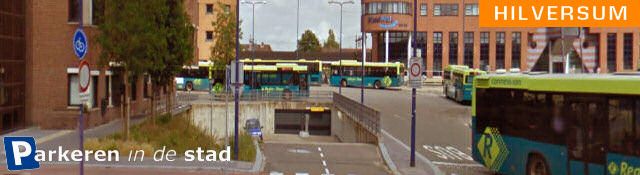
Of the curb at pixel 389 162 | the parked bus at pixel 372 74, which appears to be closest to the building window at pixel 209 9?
the parked bus at pixel 372 74

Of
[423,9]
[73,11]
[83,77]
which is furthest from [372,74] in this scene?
[83,77]

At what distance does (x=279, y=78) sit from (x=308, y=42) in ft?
286

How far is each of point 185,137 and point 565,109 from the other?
13826mm

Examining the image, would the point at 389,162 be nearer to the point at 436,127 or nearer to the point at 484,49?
the point at 436,127

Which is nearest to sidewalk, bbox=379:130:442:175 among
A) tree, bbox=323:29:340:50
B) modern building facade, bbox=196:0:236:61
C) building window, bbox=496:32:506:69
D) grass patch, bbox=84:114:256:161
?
grass patch, bbox=84:114:256:161

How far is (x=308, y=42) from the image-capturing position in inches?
5600

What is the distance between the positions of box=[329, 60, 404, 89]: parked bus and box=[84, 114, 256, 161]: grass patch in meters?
44.9

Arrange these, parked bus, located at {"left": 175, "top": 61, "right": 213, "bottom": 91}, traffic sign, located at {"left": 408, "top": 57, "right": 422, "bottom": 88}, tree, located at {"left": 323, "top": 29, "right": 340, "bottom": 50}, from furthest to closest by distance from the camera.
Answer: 1. tree, located at {"left": 323, "top": 29, "right": 340, "bottom": 50}
2. parked bus, located at {"left": 175, "top": 61, "right": 213, "bottom": 91}
3. traffic sign, located at {"left": 408, "top": 57, "right": 422, "bottom": 88}

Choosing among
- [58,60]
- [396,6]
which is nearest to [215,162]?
[58,60]

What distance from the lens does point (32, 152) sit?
31.6 ft

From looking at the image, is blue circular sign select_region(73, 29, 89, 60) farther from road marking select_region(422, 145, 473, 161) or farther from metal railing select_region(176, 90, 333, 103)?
metal railing select_region(176, 90, 333, 103)

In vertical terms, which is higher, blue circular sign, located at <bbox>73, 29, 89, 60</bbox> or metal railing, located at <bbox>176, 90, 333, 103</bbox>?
blue circular sign, located at <bbox>73, 29, 89, 60</bbox>

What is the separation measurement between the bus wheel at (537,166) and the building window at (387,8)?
232 feet

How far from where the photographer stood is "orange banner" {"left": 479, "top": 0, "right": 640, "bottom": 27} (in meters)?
30.1
